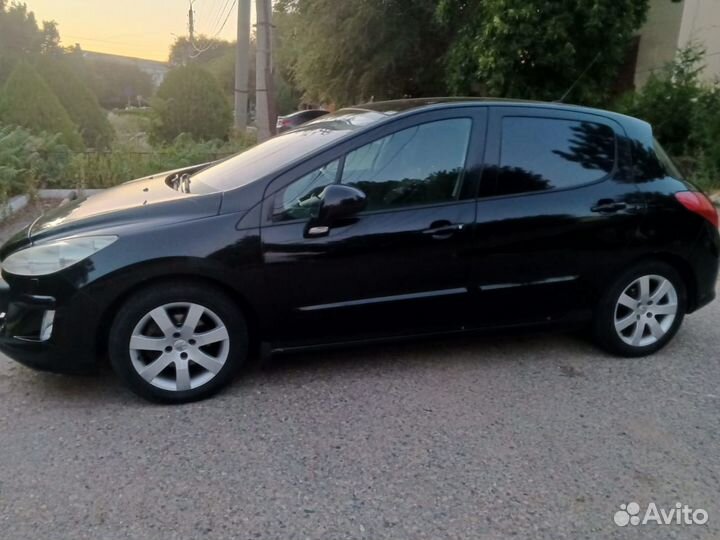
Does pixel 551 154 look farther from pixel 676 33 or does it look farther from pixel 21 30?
pixel 21 30

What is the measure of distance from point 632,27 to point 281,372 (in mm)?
12264

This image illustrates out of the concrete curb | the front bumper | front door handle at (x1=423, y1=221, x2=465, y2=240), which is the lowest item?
the concrete curb

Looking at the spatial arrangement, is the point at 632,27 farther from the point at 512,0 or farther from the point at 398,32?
the point at 398,32

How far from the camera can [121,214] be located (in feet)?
11.3

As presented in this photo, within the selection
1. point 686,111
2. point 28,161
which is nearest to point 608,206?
point 28,161

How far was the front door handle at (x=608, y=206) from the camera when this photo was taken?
3.87m

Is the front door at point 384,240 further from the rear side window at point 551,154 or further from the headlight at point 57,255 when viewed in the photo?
the headlight at point 57,255

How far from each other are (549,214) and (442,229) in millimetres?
701

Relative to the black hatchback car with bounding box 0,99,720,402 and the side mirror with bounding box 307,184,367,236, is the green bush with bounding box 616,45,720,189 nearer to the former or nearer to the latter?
the black hatchback car with bounding box 0,99,720,402

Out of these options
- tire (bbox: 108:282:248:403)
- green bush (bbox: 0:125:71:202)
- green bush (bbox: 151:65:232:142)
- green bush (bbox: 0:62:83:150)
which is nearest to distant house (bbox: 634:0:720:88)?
green bush (bbox: 151:65:232:142)

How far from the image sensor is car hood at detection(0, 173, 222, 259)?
336 cm

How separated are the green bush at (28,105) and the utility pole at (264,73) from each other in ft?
14.6

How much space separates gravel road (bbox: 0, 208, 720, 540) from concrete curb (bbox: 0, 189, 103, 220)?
4286mm

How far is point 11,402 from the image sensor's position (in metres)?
3.45
